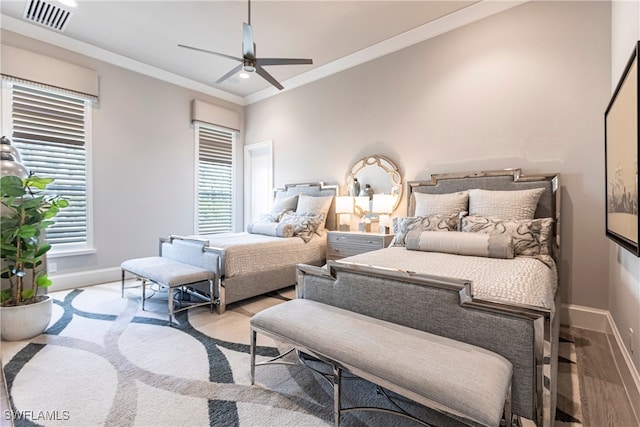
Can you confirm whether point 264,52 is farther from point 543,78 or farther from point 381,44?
point 543,78

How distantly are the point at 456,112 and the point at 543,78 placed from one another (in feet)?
2.59

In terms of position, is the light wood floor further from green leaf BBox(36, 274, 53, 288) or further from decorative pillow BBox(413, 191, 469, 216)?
green leaf BBox(36, 274, 53, 288)

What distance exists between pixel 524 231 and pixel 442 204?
79cm

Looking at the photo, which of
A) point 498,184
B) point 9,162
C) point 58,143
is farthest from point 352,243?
point 58,143

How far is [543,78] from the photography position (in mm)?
Answer: 2746

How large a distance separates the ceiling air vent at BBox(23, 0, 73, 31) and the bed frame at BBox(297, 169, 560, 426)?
3914mm

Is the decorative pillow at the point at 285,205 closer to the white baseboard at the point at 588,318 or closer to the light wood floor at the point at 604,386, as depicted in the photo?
the white baseboard at the point at 588,318

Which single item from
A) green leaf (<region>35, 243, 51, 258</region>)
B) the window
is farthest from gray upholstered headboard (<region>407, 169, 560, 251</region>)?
the window

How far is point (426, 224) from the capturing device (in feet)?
8.95

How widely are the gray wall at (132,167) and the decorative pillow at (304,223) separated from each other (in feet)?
6.88

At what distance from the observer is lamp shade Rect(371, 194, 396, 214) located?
365 cm

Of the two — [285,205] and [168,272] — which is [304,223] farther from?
Answer: [168,272]

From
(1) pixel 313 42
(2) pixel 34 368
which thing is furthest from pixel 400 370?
(1) pixel 313 42

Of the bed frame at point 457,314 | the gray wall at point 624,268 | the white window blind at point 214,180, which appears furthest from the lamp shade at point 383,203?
the white window blind at point 214,180
